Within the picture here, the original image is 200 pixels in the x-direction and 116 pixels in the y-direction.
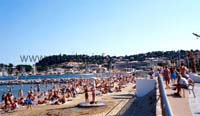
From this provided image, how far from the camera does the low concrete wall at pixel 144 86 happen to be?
26.3 metres

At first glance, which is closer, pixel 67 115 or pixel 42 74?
pixel 67 115

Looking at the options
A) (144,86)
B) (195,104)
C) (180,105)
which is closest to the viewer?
(180,105)

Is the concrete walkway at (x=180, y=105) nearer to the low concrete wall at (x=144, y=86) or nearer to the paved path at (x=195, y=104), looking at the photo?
the paved path at (x=195, y=104)

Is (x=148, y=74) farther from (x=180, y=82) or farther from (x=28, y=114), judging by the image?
(x=180, y=82)

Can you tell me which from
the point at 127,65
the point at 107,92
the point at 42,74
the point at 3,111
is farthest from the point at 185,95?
the point at 42,74

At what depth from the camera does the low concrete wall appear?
26294 mm

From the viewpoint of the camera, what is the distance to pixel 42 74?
635 feet

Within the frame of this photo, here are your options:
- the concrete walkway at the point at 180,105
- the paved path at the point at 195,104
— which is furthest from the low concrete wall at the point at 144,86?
the concrete walkway at the point at 180,105

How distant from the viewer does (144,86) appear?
27.2 m

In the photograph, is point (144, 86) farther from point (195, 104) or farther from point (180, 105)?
point (180, 105)

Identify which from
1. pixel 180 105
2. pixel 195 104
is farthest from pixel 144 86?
pixel 180 105

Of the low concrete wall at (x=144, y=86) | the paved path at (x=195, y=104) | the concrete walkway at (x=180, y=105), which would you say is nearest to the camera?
the concrete walkway at (x=180, y=105)

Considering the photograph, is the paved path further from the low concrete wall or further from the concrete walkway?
the low concrete wall

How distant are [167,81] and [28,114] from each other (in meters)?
10.7
